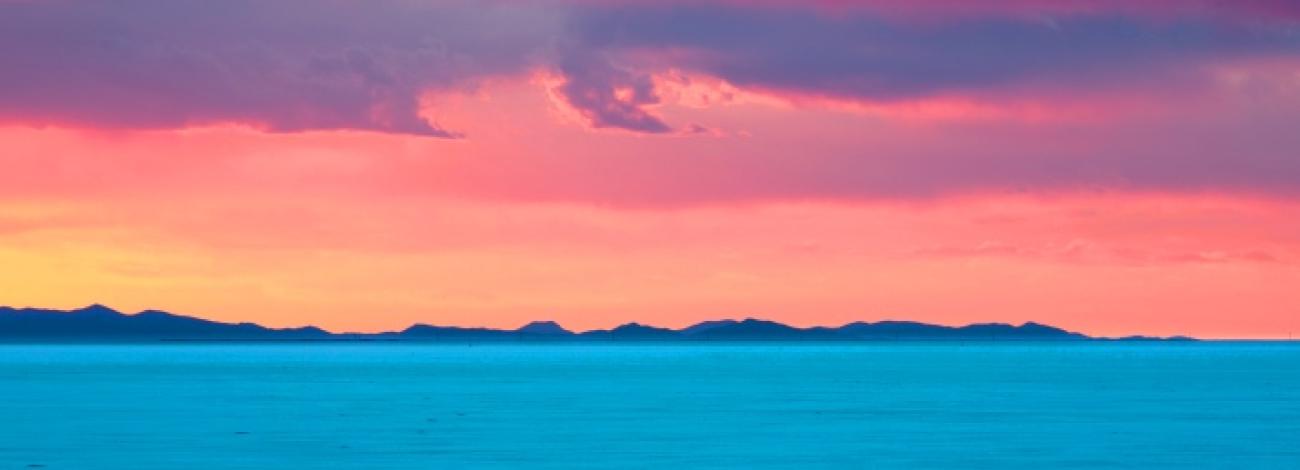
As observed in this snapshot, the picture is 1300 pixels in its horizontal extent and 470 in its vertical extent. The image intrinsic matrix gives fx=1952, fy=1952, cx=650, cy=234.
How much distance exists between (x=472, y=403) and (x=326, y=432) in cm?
1595

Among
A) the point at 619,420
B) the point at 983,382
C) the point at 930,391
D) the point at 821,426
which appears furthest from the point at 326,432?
the point at 983,382

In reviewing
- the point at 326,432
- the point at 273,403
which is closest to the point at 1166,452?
the point at 326,432

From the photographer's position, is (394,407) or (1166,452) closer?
(1166,452)

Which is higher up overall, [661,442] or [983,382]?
[983,382]

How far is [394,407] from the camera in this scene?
58906 millimetres

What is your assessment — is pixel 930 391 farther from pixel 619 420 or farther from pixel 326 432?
pixel 326 432

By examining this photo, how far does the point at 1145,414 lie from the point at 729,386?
28055 mm

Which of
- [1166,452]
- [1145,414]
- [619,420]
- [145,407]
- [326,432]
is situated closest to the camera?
[1166,452]

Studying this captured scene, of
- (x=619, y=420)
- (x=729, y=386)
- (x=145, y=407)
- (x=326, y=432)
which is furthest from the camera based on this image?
(x=729, y=386)

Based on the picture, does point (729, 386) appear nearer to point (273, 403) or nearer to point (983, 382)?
point (983, 382)

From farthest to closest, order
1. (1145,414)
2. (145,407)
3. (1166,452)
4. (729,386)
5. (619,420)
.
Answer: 1. (729,386)
2. (145,407)
3. (1145,414)
4. (619,420)
5. (1166,452)

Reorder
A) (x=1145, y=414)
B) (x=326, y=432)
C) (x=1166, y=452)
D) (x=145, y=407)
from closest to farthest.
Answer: (x=1166, y=452) < (x=326, y=432) < (x=1145, y=414) < (x=145, y=407)

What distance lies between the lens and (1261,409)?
183 feet

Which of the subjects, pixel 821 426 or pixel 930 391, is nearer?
pixel 821 426
